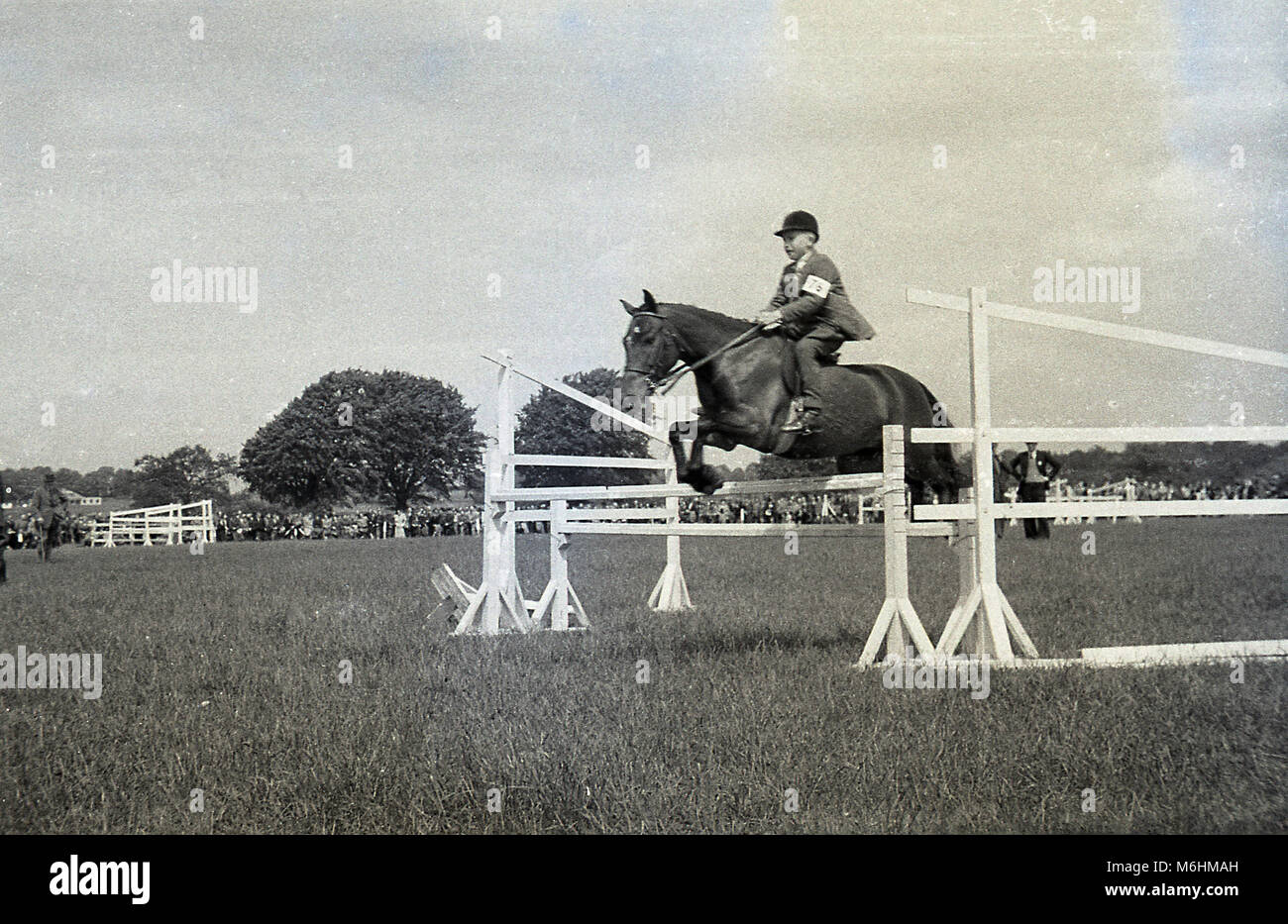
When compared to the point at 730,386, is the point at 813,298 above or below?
above

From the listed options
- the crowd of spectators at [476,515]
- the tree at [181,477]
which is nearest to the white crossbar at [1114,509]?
the crowd of spectators at [476,515]

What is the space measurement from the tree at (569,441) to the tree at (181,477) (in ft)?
128

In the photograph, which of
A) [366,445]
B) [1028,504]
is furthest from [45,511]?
[1028,504]

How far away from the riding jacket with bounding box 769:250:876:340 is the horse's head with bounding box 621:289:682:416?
82 centimetres

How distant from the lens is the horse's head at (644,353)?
7.59 m

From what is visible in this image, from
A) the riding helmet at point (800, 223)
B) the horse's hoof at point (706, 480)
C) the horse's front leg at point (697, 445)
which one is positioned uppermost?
the riding helmet at point (800, 223)

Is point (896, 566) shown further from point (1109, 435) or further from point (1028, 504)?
point (1109, 435)

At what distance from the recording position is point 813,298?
7.77m

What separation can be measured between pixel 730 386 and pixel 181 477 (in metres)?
76.1

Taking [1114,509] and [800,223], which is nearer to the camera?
[1114,509]

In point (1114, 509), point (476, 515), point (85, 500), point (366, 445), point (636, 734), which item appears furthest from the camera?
point (85, 500)

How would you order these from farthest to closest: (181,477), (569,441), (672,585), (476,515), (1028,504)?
(181,477), (476,515), (569,441), (672,585), (1028,504)

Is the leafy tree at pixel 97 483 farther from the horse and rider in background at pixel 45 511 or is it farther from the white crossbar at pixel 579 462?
the white crossbar at pixel 579 462

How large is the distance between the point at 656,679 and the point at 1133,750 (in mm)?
3047
